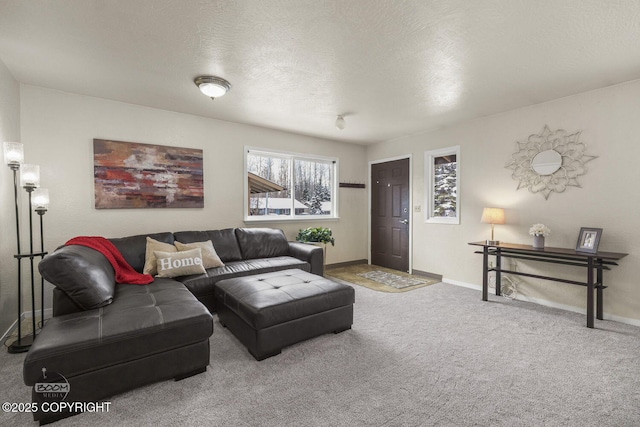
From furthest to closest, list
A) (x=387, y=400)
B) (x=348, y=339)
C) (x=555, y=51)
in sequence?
(x=348, y=339)
(x=555, y=51)
(x=387, y=400)

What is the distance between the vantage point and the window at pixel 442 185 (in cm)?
→ 439

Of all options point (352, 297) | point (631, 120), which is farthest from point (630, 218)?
point (352, 297)

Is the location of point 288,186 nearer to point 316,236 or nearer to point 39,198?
point 316,236

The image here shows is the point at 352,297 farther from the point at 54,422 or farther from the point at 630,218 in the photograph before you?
the point at 630,218

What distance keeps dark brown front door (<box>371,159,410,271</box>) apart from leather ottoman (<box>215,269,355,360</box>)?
9.04ft

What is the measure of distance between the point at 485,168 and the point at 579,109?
1124mm

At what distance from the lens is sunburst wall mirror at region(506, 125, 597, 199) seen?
3.20 meters

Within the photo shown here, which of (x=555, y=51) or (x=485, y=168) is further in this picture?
(x=485, y=168)

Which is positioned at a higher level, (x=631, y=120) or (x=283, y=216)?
(x=631, y=120)

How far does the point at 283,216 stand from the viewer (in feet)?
15.9

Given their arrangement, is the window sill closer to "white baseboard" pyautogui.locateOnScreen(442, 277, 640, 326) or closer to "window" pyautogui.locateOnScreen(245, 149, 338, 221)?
"window" pyautogui.locateOnScreen(245, 149, 338, 221)

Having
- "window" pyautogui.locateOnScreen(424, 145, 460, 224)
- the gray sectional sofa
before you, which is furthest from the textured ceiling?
the gray sectional sofa

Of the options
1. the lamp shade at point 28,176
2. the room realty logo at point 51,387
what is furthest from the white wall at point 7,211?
the room realty logo at point 51,387

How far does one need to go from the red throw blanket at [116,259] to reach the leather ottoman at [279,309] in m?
0.71
